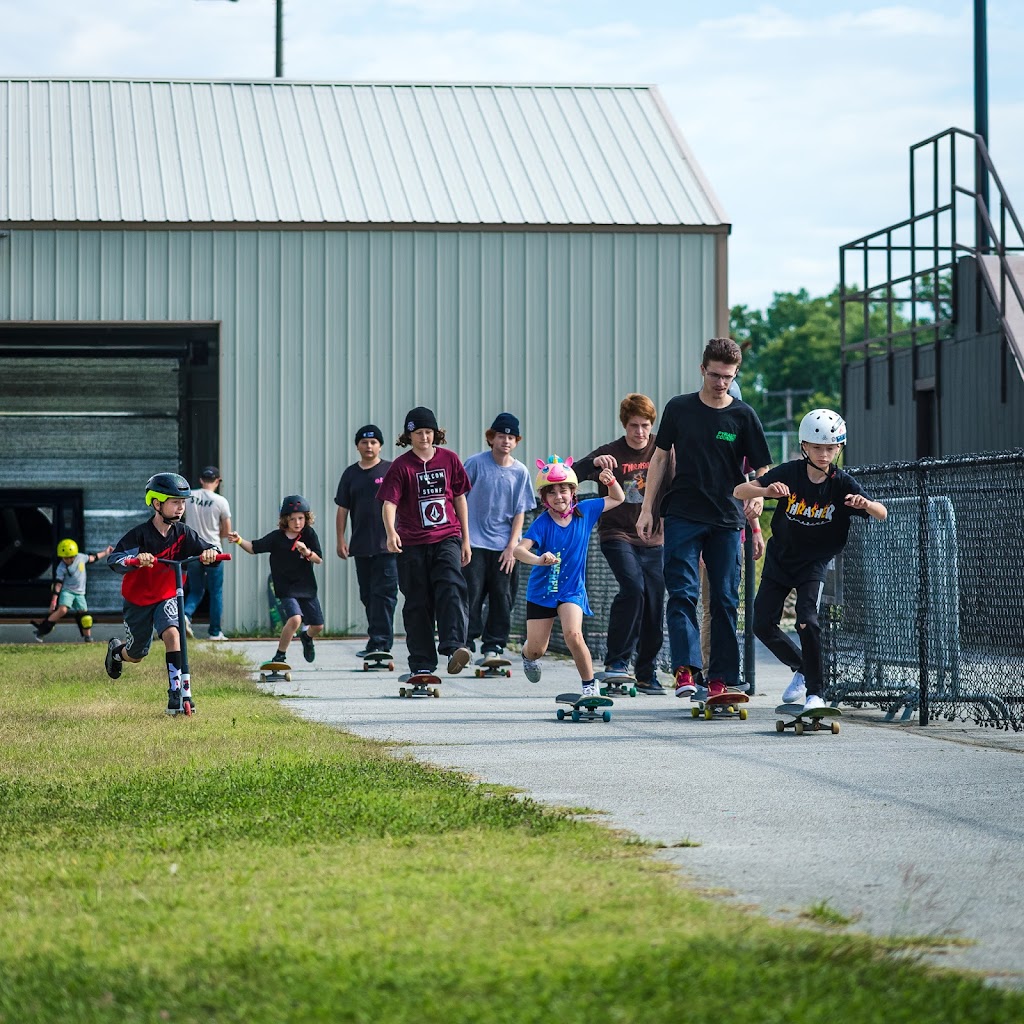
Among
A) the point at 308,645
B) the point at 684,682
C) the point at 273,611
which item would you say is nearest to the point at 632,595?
the point at 684,682

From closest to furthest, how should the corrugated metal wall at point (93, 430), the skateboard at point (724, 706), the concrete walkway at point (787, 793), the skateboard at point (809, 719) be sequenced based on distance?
1. the concrete walkway at point (787, 793)
2. the skateboard at point (809, 719)
3. the skateboard at point (724, 706)
4. the corrugated metal wall at point (93, 430)

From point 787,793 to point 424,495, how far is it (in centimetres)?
546

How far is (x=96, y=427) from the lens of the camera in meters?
21.3

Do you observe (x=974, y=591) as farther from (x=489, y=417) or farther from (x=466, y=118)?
(x=466, y=118)

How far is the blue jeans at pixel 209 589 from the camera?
19.0m

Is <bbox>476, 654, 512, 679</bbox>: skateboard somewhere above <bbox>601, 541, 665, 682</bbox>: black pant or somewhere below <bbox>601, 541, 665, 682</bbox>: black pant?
below

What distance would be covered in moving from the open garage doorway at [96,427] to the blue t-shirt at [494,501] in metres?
7.61

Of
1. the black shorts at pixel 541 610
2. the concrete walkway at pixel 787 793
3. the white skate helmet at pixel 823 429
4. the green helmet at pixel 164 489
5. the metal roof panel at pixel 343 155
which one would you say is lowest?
the concrete walkway at pixel 787 793

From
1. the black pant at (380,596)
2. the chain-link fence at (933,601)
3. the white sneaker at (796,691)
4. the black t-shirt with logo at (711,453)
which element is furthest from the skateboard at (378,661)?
the white sneaker at (796,691)

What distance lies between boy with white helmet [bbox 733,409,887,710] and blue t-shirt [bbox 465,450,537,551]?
13.7 ft

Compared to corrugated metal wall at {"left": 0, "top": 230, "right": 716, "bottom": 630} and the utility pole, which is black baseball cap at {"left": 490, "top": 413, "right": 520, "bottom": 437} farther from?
the utility pole

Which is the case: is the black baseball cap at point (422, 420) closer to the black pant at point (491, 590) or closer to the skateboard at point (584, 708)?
the black pant at point (491, 590)

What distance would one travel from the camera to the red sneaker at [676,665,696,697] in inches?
416

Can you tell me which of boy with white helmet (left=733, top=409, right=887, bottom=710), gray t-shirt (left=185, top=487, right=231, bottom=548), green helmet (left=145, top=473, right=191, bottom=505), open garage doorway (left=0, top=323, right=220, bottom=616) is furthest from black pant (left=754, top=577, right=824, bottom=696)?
open garage doorway (left=0, top=323, right=220, bottom=616)
